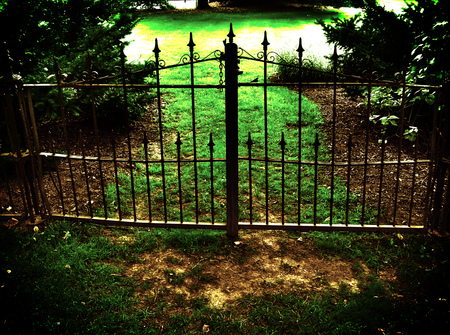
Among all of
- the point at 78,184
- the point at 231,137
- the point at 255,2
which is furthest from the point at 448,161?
the point at 255,2

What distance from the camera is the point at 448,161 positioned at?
4230 millimetres

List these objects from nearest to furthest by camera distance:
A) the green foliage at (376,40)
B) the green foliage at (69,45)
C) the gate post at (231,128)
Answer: the gate post at (231,128) < the green foliage at (69,45) < the green foliage at (376,40)

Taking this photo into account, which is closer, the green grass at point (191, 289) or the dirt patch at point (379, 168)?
the green grass at point (191, 289)

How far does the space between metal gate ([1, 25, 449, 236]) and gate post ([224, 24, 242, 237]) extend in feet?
0.04

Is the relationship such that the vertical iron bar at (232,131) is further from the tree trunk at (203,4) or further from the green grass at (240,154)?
the tree trunk at (203,4)

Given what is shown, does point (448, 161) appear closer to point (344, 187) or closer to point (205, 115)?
point (344, 187)

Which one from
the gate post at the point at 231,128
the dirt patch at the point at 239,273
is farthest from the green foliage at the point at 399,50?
the dirt patch at the point at 239,273

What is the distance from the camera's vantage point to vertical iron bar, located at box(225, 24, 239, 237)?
4148 millimetres

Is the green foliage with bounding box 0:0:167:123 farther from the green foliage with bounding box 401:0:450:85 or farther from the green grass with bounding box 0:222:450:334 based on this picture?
the green foliage with bounding box 401:0:450:85

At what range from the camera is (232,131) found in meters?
4.36

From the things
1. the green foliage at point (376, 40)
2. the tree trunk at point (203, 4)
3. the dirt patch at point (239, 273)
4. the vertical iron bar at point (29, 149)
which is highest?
the tree trunk at point (203, 4)

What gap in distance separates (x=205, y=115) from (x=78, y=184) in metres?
3.40

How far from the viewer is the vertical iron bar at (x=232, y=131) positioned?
4.15 metres

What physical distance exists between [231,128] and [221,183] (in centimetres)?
172
